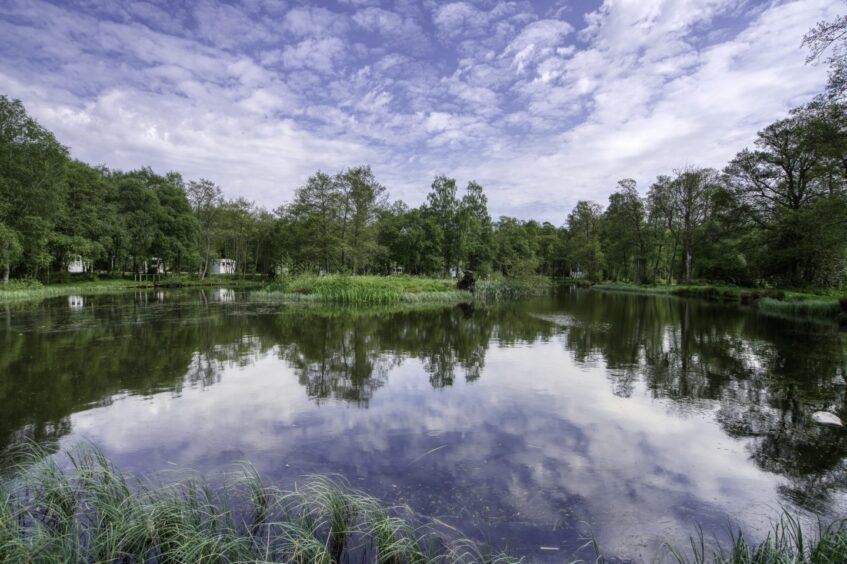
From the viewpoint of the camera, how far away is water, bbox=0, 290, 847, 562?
4.48m

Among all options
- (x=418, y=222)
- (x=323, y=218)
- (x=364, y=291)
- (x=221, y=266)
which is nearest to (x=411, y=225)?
(x=418, y=222)

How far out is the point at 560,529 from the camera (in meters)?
3.99

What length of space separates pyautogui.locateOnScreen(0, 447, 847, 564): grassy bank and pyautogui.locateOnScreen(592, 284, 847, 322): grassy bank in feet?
75.8

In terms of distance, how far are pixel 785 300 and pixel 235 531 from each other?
3269 cm

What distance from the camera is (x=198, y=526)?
11.2 feet

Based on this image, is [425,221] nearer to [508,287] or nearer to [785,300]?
[508,287]

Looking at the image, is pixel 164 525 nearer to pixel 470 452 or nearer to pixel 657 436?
pixel 470 452

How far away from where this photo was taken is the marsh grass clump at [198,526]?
3.07 m

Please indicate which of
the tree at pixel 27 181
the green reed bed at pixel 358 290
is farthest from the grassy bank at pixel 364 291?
the tree at pixel 27 181

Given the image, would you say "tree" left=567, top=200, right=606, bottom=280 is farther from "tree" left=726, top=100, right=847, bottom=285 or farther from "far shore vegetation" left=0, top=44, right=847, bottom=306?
"tree" left=726, top=100, right=847, bottom=285

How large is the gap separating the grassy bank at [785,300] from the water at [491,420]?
879 cm

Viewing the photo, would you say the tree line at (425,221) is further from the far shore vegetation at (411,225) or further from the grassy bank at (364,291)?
the grassy bank at (364,291)

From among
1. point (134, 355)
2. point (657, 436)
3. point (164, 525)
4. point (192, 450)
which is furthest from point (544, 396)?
point (134, 355)

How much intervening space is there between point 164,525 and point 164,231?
54.4m
